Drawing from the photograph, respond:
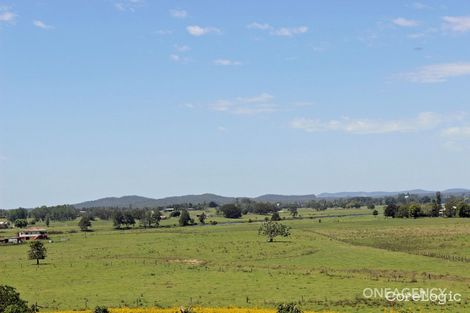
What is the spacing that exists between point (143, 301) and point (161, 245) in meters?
70.6

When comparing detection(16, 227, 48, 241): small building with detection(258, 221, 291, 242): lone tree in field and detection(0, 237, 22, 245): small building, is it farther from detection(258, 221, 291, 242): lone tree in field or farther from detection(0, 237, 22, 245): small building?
detection(258, 221, 291, 242): lone tree in field

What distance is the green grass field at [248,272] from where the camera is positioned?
2282 inches

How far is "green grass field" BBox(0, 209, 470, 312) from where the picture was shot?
57969 millimetres

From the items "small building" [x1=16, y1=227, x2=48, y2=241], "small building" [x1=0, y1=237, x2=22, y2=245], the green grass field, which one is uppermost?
"small building" [x1=16, y1=227, x2=48, y2=241]

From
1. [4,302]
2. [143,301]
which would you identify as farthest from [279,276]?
[4,302]

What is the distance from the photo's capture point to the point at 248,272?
78.1 metres

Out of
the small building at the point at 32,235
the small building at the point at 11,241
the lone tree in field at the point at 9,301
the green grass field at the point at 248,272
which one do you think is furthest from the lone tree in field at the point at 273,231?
the lone tree in field at the point at 9,301

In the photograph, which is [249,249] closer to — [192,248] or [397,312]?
[192,248]

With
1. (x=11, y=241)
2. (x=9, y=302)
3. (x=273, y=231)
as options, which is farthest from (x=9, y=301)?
(x=11, y=241)

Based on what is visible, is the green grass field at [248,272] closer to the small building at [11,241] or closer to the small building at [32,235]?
the small building at [11,241]

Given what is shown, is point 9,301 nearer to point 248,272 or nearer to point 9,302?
point 9,302

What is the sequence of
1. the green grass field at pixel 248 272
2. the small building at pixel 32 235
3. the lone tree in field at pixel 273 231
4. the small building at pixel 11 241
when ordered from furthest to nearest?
the small building at pixel 32 235
the small building at pixel 11 241
the lone tree in field at pixel 273 231
the green grass field at pixel 248 272

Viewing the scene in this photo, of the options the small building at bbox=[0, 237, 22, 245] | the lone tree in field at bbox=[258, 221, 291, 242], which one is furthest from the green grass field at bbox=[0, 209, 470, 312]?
the small building at bbox=[0, 237, 22, 245]

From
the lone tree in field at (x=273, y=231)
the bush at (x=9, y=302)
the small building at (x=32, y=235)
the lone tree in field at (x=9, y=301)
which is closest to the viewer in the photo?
the bush at (x=9, y=302)
